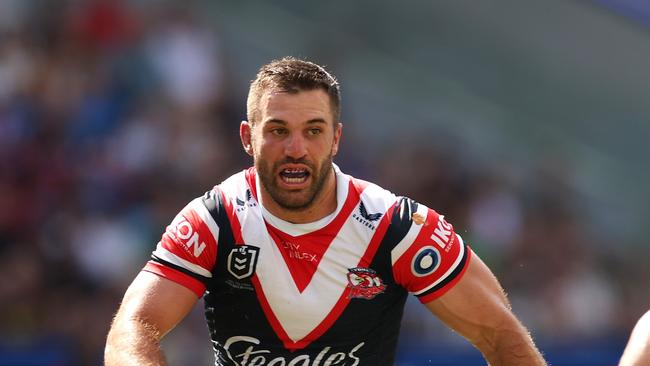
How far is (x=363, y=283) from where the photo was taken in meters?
6.26

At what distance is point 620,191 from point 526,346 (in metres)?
10.1

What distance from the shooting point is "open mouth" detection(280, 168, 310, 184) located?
607 centimetres

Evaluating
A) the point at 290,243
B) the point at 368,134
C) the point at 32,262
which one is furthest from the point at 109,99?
the point at 290,243

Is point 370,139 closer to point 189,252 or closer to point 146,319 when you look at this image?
point 189,252

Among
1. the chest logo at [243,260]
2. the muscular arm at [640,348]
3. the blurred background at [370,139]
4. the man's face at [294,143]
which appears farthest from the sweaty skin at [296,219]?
the blurred background at [370,139]

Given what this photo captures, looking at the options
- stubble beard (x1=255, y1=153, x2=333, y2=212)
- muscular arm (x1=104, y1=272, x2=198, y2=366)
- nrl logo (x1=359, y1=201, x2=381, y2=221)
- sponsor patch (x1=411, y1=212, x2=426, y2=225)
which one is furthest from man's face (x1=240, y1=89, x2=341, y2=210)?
muscular arm (x1=104, y1=272, x2=198, y2=366)

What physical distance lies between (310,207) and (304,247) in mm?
205

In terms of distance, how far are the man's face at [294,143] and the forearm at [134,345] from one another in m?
0.93

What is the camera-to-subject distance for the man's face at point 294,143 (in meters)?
6.00

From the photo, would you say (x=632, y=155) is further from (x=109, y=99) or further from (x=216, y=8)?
(x=109, y=99)

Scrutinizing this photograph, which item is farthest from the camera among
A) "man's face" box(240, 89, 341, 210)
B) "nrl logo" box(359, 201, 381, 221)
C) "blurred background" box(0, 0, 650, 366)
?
"blurred background" box(0, 0, 650, 366)

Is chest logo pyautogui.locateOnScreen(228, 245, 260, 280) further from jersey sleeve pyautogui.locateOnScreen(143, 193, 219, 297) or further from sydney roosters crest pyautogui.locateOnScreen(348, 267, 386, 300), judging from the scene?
sydney roosters crest pyautogui.locateOnScreen(348, 267, 386, 300)

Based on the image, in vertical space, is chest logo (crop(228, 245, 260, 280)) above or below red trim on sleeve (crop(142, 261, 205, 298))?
above

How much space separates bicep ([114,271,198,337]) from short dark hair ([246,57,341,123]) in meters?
0.91
